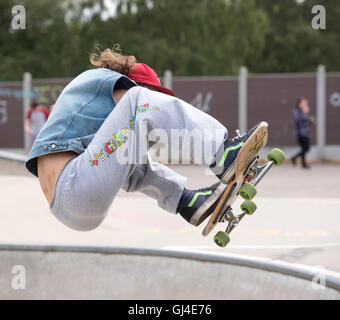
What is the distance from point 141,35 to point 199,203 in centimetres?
2315

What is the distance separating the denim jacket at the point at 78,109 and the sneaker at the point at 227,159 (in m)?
0.47

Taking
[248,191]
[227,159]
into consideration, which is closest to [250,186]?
[248,191]

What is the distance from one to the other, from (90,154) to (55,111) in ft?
0.78

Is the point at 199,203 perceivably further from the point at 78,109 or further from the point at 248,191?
the point at 78,109

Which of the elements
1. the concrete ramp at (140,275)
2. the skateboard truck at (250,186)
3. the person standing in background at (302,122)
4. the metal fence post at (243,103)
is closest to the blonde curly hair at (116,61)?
the skateboard truck at (250,186)

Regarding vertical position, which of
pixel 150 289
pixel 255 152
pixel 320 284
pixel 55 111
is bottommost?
pixel 150 289

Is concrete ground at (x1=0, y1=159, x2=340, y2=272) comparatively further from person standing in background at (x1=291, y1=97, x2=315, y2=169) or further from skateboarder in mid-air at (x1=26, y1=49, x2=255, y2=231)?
person standing in background at (x1=291, y1=97, x2=315, y2=169)

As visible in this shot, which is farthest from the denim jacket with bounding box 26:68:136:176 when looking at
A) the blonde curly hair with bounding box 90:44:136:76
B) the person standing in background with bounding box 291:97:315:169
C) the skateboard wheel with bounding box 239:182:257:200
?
the person standing in background with bounding box 291:97:315:169

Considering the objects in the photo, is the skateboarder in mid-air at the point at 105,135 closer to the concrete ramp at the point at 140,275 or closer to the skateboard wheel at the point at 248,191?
the skateboard wheel at the point at 248,191

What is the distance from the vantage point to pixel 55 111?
2607 millimetres

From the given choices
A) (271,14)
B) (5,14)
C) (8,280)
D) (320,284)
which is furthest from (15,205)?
(271,14)

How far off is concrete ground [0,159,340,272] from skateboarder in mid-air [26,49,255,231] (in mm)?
2632

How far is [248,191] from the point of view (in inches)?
105

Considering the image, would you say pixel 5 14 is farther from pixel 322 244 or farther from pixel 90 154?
pixel 90 154
